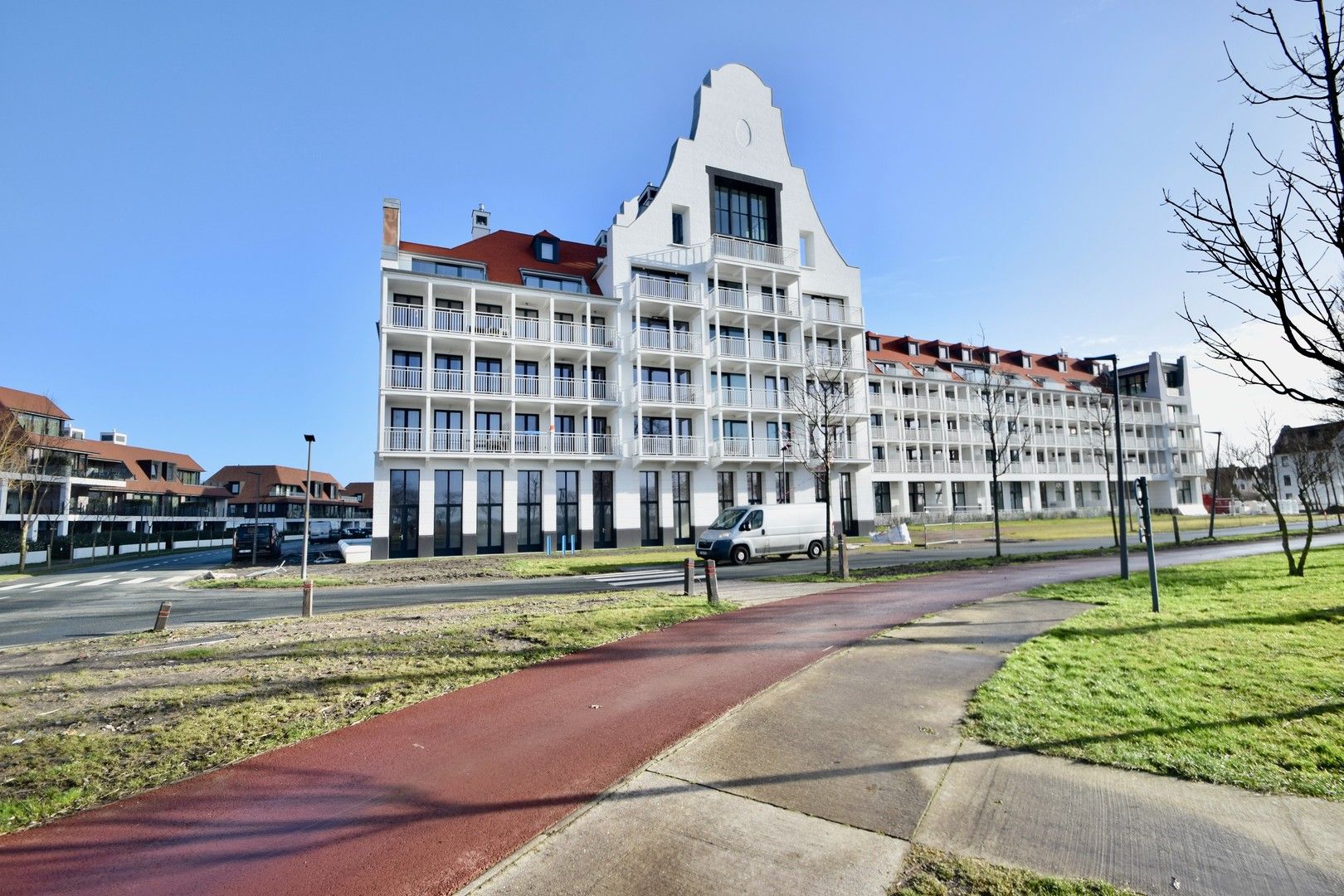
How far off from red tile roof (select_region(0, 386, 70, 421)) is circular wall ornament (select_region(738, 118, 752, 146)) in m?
57.2

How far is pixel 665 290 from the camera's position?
121ft

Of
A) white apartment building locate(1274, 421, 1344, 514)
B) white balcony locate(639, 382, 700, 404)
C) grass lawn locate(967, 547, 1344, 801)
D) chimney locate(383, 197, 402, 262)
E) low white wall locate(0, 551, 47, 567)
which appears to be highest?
chimney locate(383, 197, 402, 262)

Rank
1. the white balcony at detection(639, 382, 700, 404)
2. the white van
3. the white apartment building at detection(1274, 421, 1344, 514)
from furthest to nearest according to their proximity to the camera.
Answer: the white balcony at detection(639, 382, 700, 404) < the white apartment building at detection(1274, 421, 1344, 514) < the white van

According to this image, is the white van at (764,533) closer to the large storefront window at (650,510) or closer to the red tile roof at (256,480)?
the large storefront window at (650,510)

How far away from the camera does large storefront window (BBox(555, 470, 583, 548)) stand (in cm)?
3434

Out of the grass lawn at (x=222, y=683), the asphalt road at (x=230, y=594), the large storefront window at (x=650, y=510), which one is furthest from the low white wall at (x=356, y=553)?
the grass lawn at (x=222, y=683)

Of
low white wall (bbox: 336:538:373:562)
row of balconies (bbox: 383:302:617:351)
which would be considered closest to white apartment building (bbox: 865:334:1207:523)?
row of balconies (bbox: 383:302:617:351)

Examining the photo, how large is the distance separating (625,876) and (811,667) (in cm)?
438

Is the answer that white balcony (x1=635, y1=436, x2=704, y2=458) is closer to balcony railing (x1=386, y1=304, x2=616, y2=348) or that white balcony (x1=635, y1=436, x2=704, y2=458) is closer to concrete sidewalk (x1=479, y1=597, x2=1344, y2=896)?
balcony railing (x1=386, y1=304, x2=616, y2=348)

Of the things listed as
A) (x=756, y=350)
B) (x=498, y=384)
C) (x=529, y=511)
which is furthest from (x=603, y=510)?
(x=756, y=350)

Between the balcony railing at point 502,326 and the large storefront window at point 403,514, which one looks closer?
the large storefront window at point 403,514

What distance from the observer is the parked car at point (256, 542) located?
3400 centimetres

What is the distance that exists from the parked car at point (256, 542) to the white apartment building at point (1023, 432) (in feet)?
135

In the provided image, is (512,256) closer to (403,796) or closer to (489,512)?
(489,512)
